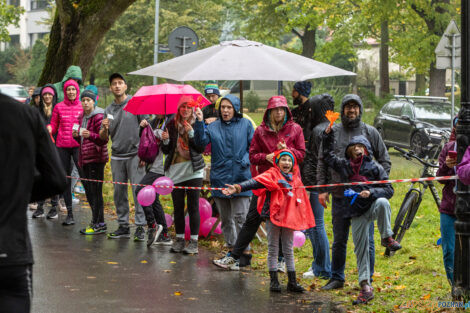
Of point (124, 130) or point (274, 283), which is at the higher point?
point (124, 130)

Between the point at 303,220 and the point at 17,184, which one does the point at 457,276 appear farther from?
the point at 17,184

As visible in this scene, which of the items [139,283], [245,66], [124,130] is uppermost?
[245,66]

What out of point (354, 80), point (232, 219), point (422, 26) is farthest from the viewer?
point (354, 80)

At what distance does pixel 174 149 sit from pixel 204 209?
3.84ft

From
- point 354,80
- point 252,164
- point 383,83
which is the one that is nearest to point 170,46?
point 252,164

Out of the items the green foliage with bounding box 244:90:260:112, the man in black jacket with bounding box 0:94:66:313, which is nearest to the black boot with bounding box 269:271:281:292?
the man in black jacket with bounding box 0:94:66:313

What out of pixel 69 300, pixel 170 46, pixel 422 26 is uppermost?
pixel 422 26

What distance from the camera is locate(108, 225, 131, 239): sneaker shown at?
1036cm

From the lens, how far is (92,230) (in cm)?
1059

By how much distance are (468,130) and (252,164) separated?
2624 mm

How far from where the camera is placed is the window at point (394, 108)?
23.7 metres

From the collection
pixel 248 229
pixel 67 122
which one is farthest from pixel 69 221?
pixel 248 229

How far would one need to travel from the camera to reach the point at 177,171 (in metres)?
9.33

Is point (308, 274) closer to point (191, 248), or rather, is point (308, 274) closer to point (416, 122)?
point (191, 248)
